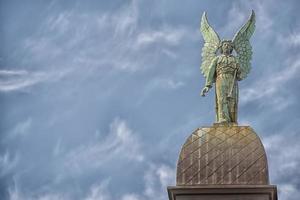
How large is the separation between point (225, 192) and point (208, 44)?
834 centimetres

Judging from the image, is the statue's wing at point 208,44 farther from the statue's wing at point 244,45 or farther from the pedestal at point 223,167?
the pedestal at point 223,167

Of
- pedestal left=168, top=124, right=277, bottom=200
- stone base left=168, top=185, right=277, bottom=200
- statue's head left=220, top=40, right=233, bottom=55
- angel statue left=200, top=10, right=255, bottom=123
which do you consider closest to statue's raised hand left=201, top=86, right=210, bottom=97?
angel statue left=200, top=10, right=255, bottom=123

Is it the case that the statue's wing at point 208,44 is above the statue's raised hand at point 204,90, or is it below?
above

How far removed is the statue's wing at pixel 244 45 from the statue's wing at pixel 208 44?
2.80 ft

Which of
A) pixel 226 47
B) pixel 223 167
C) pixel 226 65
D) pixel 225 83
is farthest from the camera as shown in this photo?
pixel 226 47

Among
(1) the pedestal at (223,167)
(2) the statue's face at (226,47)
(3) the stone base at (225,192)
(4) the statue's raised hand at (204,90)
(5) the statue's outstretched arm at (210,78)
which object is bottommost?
(3) the stone base at (225,192)

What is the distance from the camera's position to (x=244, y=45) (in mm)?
43312

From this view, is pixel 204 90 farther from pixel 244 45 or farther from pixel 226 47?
pixel 244 45

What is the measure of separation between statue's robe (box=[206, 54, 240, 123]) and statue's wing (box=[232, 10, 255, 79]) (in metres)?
0.46

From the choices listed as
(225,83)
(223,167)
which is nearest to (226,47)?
(225,83)

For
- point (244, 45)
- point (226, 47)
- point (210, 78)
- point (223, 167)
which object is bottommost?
point (223, 167)

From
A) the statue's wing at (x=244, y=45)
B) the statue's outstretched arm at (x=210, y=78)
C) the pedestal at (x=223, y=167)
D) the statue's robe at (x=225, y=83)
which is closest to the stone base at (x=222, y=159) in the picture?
the pedestal at (x=223, y=167)

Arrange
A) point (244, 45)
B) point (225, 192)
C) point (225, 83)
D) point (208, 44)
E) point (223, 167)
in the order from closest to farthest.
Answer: point (225, 192) < point (223, 167) < point (225, 83) < point (244, 45) < point (208, 44)

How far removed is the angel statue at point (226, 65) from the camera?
41.4 m
